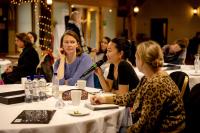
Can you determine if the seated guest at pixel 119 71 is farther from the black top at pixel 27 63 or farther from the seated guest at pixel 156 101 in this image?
the black top at pixel 27 63

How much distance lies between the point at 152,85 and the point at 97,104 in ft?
1.69

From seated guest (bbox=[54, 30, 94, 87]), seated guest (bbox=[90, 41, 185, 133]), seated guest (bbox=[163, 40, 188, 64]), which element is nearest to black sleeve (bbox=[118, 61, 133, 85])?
seated guest (bbox=[54, 30, 94, 87])

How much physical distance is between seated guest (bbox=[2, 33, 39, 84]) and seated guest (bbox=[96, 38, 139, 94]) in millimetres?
2055

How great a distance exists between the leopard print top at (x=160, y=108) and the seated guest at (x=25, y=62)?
10.5 ft

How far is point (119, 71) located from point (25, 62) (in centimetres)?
244

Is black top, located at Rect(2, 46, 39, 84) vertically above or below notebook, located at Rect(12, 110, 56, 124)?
above

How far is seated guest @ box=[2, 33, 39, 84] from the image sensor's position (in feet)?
16.6

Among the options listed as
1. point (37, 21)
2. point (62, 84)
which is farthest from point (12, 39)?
point (62, 84)

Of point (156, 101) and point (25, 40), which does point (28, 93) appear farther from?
point (25, 40)

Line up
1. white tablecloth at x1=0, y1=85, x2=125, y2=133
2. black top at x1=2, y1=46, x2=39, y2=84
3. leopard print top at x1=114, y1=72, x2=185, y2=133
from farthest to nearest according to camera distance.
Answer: black top at x1=2, y1=46, x2=39, y2=84 < leopard print top at x1=114, y1=72, x2=185, y2=133 < white tablecloth at x1=0, y1=85, x2=125, y2=133

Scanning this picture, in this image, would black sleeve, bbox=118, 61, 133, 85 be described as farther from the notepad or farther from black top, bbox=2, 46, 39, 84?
black top, bbox=2, 46, 39, 84

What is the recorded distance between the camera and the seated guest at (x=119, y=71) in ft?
9.99

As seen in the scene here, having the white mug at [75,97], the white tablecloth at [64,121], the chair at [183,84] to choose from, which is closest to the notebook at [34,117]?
the white tablecloth at [64,121]

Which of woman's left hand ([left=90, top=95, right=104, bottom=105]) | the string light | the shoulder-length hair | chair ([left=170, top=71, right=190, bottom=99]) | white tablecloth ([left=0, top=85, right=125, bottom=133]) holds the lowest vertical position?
white tablecloth ([left=0, top=85, right=125, bottom=133])
